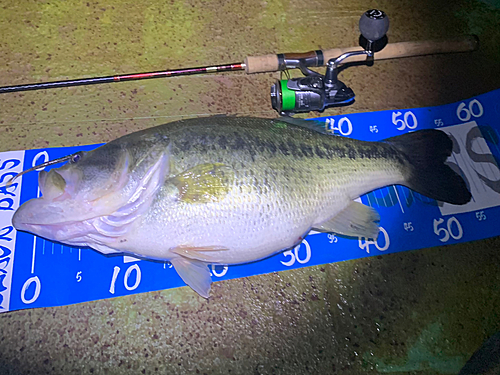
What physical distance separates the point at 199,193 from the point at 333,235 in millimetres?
735

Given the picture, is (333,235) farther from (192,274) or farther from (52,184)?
(52,184)

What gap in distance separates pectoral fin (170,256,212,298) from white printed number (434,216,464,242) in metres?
1.16

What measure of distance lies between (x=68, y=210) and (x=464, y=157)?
191 centimetres

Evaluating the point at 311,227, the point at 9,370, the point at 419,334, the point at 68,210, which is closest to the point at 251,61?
the point at 311,227

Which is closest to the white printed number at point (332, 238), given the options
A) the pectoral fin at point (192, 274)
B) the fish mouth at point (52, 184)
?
the pectoral fin at point (192, 274)

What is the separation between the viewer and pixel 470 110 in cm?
196

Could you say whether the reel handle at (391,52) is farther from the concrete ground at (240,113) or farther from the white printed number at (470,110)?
the white printed number at (470,110)

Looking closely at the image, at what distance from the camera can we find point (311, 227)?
1.51m

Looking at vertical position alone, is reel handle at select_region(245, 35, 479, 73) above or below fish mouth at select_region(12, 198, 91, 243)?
above

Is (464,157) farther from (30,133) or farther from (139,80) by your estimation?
(30,133)

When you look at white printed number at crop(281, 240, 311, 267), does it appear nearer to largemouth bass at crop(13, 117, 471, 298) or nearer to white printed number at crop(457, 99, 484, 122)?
largemouth bass at crop(13, 117, 471, 298)

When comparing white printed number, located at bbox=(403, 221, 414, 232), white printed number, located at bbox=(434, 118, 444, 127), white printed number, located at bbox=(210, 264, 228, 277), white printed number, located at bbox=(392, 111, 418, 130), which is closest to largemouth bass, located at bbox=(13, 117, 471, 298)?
white printed number, located at bbox=(210, 264, 228, 277)

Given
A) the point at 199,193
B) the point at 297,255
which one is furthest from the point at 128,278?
the point at 297,255

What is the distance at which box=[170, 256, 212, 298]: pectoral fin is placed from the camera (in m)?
1.42
